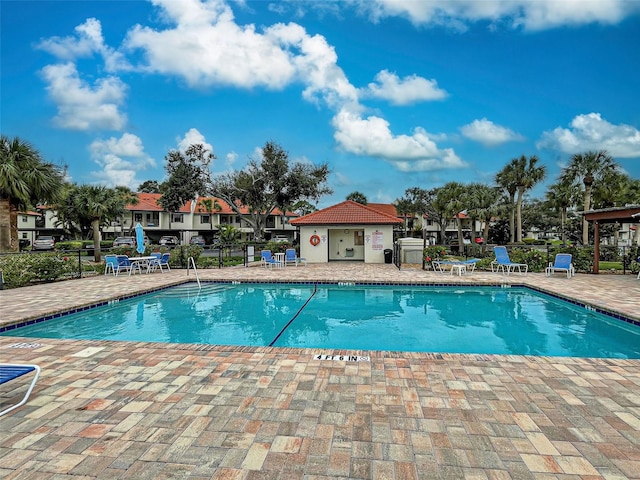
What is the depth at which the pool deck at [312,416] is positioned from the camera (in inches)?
93.7

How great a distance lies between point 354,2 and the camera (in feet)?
50.8

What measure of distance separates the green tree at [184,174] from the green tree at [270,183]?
1441 mm

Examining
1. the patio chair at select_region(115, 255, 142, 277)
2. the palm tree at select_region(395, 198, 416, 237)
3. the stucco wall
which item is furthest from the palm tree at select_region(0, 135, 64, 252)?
the palm tree at select_region(395, 198, 416, 237)

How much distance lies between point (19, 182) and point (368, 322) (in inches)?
617

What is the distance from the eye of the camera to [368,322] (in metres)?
8.20

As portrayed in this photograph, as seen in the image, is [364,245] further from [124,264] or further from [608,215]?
[124,264]

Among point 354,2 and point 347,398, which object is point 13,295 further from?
point 354,2

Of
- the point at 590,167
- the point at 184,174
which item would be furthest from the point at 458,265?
the point at 184,174

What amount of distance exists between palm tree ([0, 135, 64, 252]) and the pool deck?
43.7 feet

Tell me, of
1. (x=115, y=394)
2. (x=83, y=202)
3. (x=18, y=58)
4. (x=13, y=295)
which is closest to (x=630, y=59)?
(x=115, y=394)

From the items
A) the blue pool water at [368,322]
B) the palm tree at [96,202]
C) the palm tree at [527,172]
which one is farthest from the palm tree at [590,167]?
the palm tree at [96,202]

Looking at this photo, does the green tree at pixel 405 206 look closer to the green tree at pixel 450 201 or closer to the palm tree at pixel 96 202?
the green tree at pixel 450 201

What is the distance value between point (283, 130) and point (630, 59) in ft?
66.8

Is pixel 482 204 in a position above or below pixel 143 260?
above
